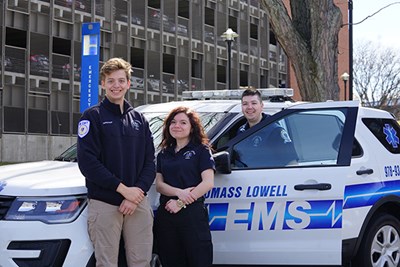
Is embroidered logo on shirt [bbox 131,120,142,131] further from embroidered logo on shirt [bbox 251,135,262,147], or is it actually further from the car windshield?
embroidered logo on shirt [bbox 251,135,262,147]

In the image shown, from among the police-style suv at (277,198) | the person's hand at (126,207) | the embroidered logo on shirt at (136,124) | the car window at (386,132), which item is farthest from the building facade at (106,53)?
the person's hand at (126,207)

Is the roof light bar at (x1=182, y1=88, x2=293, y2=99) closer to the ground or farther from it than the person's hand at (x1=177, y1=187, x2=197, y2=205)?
farther from it

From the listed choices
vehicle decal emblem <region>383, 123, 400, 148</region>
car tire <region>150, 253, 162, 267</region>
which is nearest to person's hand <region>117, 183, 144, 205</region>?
car tire <region>150, 253, 162, 267</region>

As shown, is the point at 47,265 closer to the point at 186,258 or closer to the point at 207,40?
the point at 186,258

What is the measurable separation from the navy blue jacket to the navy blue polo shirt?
0.90ft

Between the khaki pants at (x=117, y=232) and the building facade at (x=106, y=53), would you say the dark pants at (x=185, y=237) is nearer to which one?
the khaki pants at (x=117, y=232)

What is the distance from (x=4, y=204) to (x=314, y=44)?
23.3 feet

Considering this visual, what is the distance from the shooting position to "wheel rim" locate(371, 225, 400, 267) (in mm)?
5117

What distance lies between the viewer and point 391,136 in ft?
18.5

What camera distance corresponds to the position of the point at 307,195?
4.74 meters

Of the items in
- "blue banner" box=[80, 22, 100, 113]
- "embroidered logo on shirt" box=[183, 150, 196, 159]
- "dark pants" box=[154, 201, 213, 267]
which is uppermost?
"blue banner" box=[80, 22, 100, 113]

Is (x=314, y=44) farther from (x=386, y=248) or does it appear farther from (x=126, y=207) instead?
(x=126, y=207)

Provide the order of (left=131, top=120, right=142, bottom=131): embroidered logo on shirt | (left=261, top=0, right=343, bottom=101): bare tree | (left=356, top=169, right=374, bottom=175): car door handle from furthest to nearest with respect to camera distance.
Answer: (left=261, top=0, right=343, bottom=101): bare tree
(left=356, top=169, right=374, bottom=175): car door handle
(left=131, top=120, right=142, bottom=131): embroidered logo on shirt

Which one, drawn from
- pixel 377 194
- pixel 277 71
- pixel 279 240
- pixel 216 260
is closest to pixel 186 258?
pixel 216 260
